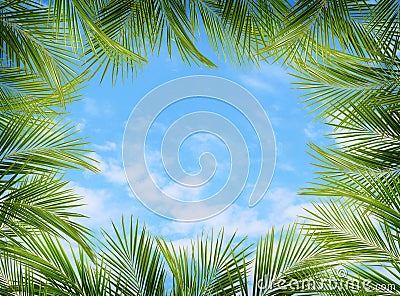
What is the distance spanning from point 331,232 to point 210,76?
280 cm

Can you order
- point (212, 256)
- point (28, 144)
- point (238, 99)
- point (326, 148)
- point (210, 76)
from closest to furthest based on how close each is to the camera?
point (212, 256)
point (28, 144)
point (326, 148)
point (238, 99)
point (210, 76)

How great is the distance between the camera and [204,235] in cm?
152

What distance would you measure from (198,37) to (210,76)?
243cm

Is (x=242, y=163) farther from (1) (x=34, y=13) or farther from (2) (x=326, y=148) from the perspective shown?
(1) (x=34, y=13)

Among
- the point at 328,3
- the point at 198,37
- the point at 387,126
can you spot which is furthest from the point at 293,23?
the point at 387,126

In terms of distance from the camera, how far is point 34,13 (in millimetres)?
1949

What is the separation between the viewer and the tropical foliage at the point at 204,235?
1452 millimetres

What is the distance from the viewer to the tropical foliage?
1.45 m

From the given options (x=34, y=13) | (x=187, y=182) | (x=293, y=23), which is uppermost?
(x=187, y=182)

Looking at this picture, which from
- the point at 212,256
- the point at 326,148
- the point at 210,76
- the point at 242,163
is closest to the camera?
the point at 212,256

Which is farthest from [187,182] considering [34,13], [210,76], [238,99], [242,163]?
[34,13]

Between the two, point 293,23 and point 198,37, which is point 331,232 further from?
point 198,37

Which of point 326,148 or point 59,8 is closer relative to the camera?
point 59,8

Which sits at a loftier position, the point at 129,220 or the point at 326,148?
the point at 326,148
